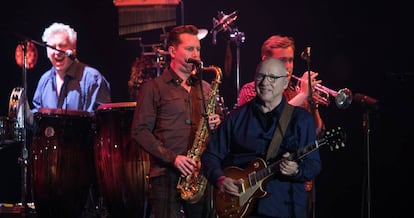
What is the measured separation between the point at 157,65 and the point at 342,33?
2413 millimetres

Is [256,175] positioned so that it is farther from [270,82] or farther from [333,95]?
[333,95]

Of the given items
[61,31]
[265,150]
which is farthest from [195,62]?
[61,31]

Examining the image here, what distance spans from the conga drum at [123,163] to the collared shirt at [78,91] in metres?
1.06

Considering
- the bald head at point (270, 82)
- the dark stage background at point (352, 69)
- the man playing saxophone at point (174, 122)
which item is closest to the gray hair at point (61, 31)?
the dark stage background at point (352, 69)

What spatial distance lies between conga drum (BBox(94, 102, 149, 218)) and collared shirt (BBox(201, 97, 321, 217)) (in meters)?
2.50

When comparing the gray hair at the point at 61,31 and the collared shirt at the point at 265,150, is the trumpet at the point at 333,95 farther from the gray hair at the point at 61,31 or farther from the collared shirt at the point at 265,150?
the gray hair at the point at 61,31

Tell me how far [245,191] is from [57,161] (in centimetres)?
351

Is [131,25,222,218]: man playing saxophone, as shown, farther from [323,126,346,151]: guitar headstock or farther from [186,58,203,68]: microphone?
[323,126,346,151]: guitar headstock

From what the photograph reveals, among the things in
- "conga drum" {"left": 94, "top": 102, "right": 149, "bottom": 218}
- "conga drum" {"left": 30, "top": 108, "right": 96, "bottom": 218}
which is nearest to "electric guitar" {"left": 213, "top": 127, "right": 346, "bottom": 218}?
"conga drum" {"left": 94, "top": 102, "right": 149, "bottom": 218}

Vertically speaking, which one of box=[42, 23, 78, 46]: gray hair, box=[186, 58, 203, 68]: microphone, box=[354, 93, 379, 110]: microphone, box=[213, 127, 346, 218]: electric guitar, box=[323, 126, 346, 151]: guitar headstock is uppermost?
box=[42, 23, 78, 46]: gray hair

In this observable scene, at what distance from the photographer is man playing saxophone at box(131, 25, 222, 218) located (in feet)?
17.9

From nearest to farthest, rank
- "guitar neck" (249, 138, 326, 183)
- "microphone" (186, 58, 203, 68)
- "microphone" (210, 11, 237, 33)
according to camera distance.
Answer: "guitar neck" (249, 138, 326, 183)
"microphone" (186, 58, 203, 68)
"microphone" (210, 11, 237, 33)

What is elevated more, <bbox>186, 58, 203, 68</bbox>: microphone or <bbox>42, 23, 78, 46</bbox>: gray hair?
<bbox>42, 23, 78, 46</bbox>: gray hair

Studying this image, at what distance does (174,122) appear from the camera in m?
5.64
